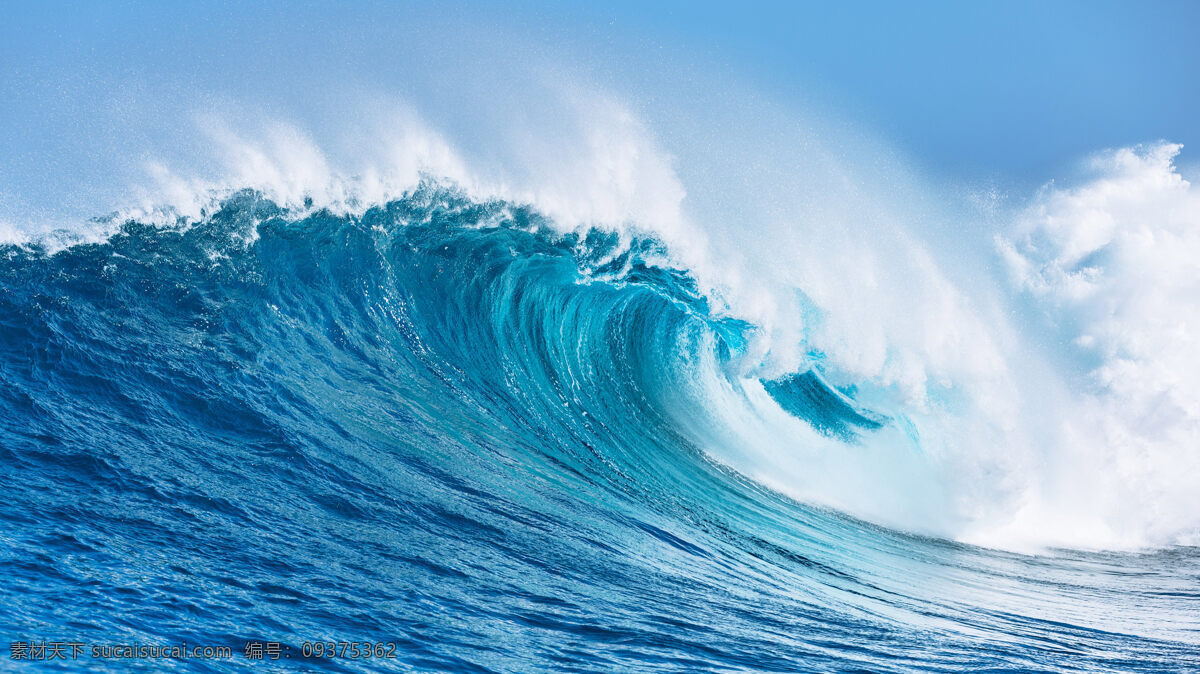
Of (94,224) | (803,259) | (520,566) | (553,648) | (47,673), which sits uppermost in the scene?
(803,259)

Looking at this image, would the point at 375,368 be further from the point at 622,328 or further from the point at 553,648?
the point at 553,648

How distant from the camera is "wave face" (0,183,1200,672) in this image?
382 centimetres

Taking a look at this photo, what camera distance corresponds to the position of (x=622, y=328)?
1043cm

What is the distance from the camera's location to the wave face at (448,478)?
12.5 feet

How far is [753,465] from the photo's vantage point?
9383 mm

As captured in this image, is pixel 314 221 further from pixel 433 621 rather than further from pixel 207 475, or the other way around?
pixel 433 621

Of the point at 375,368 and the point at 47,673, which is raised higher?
the point at 375,368

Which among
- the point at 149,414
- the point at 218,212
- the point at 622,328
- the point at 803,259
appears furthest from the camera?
the point at 803,259

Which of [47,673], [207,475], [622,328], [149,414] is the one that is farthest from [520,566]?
[622,328]

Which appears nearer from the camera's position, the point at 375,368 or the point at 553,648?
the point at 553,648

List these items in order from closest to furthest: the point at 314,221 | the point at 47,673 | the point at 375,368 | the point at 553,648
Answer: the point at 47,673 → the point at 553,648 → the point at 375,368 → the point at 314,221

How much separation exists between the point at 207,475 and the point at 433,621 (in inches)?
90.0

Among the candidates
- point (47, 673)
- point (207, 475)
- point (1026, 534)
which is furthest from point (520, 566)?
point (1026, 534)

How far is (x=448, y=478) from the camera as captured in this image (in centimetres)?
602
